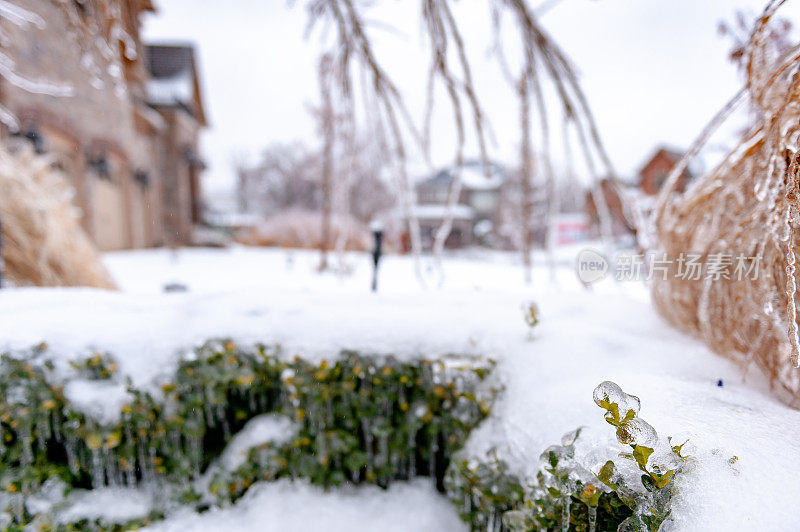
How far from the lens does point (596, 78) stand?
2.30 meters

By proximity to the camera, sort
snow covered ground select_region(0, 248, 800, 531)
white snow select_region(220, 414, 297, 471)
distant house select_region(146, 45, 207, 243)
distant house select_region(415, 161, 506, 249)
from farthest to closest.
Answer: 1. distant house select_region(415, 161, 506, 249)
2. distant house select_region(146, 45, 207, 243)
3. white snow select_region(220, 414, 297, 471)
4. snow covered ground select_region(0, 248, 800, 531)

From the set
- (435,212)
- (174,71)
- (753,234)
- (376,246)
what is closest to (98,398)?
(376,246)

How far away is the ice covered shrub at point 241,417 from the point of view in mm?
1293

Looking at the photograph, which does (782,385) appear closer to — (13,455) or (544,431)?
(544,431)

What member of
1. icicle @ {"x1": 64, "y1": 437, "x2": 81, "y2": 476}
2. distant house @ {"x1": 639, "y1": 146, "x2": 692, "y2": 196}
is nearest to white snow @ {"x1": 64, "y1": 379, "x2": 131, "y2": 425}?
icicle @ {"x1": 64, "y1": 437, "x2": 81, "y2": 476}

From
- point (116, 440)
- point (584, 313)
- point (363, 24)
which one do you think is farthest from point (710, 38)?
point (116, 440)

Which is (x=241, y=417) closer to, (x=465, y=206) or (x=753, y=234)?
(x=753, y=234)

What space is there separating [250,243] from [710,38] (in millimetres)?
12325

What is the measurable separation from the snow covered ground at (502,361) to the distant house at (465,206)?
17.3m

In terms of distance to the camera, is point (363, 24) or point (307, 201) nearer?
point (363, 24)

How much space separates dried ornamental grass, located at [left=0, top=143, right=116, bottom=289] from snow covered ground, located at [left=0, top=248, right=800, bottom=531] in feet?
3.96

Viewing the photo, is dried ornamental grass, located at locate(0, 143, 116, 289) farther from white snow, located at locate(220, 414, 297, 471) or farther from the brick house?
white snow, located at locate(220, 414, 297, 471)

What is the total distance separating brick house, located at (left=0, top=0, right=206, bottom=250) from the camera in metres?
5.36

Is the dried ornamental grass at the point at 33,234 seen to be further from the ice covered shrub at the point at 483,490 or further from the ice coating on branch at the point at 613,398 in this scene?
the ice coating on branch at the point at 613,398
